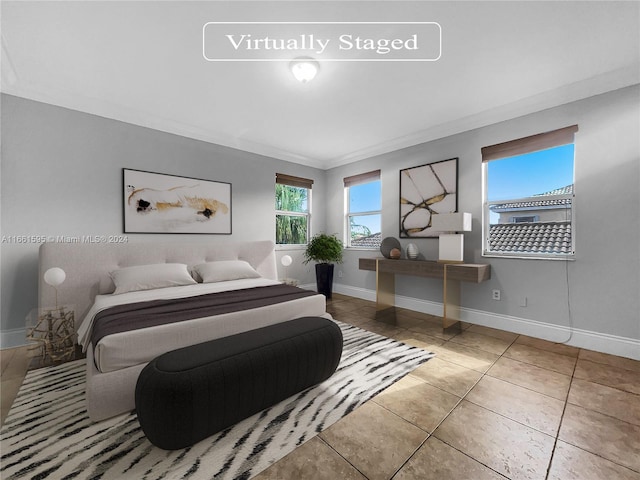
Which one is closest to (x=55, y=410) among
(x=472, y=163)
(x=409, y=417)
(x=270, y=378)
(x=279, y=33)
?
(x=270, y=378)

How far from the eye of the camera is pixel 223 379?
1394 mm

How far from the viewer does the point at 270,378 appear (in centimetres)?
157

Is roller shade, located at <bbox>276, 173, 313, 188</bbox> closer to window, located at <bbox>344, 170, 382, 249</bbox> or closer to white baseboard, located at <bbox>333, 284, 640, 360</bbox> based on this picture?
window, located at <bbox>344, 170, 382, 249</bbox>

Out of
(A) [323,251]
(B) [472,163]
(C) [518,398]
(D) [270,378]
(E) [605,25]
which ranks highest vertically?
(E) [605,25]

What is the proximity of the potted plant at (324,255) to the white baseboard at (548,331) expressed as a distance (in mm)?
1415

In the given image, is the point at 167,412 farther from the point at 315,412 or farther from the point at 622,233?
the point at 622,233

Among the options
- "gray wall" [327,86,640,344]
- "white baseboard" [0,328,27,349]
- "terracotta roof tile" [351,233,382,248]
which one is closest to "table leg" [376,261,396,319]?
"terracotta roof tile" [351,233,382,248]

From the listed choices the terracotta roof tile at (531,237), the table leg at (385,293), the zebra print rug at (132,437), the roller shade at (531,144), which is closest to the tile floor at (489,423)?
the zebra print rug at (132,437)

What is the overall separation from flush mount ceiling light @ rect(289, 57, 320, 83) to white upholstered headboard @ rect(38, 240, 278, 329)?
7.86 ft

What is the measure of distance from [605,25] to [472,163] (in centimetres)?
159

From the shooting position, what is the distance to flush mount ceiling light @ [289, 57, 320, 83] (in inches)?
88.1

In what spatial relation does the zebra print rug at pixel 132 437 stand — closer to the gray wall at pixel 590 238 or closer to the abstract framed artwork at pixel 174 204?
the abstract framed artwork at pixel 174 204

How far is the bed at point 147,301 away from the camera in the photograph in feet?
5.14

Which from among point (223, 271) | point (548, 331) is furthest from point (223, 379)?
point (548, 331)
